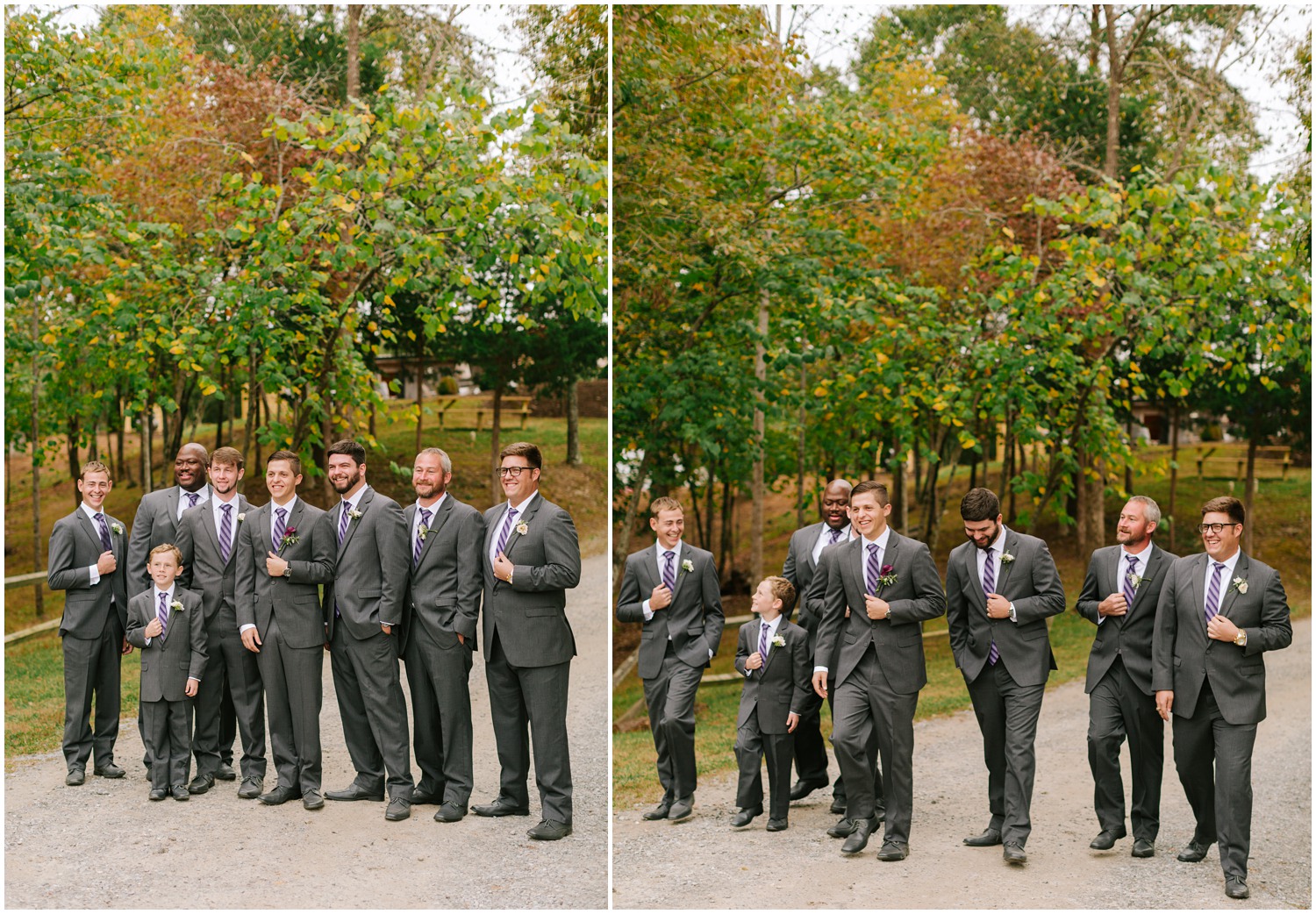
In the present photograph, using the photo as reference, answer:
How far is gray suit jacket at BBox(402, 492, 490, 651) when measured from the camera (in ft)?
17.9

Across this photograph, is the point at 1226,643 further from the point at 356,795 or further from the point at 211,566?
the point at 211,566

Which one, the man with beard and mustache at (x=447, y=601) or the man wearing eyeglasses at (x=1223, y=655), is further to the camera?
the man with beard and mustache at (x=447, y=601)

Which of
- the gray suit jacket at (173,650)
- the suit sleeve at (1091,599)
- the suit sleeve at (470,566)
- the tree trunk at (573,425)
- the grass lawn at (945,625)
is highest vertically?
the tree trunk at (573,425)

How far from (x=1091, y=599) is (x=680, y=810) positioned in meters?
2.21

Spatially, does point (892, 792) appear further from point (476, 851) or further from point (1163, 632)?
point (476, 851)

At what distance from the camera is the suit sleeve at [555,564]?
17.3 ft

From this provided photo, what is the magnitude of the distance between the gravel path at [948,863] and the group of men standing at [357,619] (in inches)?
25.8

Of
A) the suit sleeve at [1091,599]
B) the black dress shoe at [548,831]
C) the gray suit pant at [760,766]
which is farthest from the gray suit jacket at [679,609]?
the suit sleeve at [1091,599]

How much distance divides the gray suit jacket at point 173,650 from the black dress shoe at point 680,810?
7.71 ft

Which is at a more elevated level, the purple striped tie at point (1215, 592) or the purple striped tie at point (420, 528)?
the purple striped tie at point (420, 528)

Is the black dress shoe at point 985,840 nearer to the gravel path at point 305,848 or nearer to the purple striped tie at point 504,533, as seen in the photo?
the gravel path at point 305,848

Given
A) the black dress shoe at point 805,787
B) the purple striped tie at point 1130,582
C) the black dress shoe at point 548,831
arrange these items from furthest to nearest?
the black dress shoe at point 805,787, the purple striped tie at point 1130,582, the black dress shoe at point 548,831

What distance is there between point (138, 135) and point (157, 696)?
3570 mm

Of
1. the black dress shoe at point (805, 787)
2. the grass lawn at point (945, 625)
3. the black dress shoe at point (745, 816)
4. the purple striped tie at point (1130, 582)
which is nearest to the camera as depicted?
the purple striped tie at point (1130, 582)
